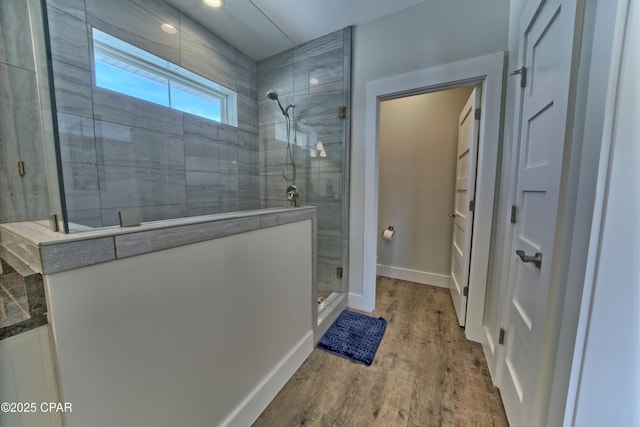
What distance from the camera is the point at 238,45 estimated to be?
2318 millimetres

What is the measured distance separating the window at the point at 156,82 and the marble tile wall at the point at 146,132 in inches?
2.0

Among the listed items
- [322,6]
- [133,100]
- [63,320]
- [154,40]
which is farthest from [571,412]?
[154,40]

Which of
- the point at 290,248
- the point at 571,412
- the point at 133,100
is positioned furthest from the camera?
the point at 133,100

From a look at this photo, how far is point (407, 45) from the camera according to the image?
189 centimetres

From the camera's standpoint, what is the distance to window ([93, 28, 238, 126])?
160 centimetres

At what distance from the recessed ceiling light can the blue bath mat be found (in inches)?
109

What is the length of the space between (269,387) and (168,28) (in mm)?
2710

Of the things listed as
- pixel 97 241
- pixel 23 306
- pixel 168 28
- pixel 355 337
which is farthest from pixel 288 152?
pixel 23 306

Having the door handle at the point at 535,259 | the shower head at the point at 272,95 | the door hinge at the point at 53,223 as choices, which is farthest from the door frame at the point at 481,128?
the door hinge at the point at 53,223

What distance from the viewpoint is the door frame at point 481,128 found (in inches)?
63.7

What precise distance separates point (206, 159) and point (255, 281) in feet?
5.15

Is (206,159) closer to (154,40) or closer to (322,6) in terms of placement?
(154,40)

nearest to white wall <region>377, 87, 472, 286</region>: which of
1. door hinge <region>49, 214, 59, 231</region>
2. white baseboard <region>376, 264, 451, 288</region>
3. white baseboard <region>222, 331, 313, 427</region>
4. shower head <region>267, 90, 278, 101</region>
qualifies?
white baseboard <region>376, 264, 451, 288</region>

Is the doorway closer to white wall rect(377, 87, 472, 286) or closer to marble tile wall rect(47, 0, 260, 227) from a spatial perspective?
white wall rect(377, 87, 472, 286)
